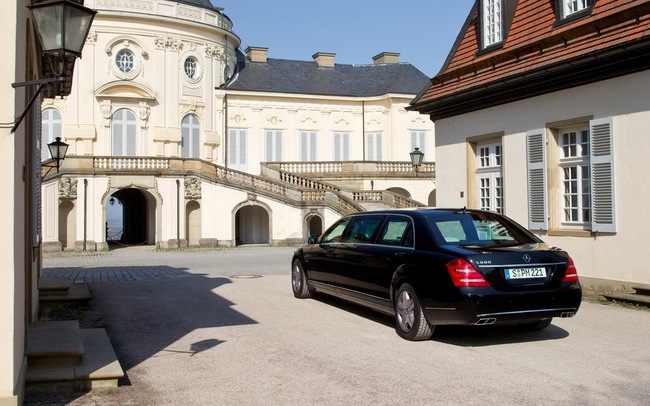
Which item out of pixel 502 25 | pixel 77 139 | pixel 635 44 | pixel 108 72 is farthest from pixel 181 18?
pixel 635 44

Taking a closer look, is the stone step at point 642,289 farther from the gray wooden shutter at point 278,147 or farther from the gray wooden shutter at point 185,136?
the gray wooden shutter at point 278,147

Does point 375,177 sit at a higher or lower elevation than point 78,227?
higher

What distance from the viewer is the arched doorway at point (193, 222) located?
120ft

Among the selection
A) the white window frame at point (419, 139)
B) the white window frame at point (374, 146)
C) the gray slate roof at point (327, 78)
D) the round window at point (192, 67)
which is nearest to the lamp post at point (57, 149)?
the round window at point (192, 67)

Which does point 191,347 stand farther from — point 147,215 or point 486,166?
point 147,215

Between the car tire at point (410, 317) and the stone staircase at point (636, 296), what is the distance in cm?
452

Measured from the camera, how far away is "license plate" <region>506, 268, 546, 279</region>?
8.38 metres

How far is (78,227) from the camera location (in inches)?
1356

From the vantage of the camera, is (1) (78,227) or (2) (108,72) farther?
(2) (108,72)

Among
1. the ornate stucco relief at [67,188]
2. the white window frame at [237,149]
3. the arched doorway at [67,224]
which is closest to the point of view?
the ornate stucco relief at [67,188]

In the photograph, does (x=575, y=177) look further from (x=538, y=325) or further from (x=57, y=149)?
(x=57, y=149)

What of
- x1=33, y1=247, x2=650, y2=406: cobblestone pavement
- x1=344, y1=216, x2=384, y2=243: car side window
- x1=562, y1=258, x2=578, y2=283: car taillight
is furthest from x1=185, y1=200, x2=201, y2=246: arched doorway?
x1=562, y1=258, x2=578, y2=283: car taillight

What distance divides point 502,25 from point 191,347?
1078 centimetres

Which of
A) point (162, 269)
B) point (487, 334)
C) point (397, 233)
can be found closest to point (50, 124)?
point (162, 269)
